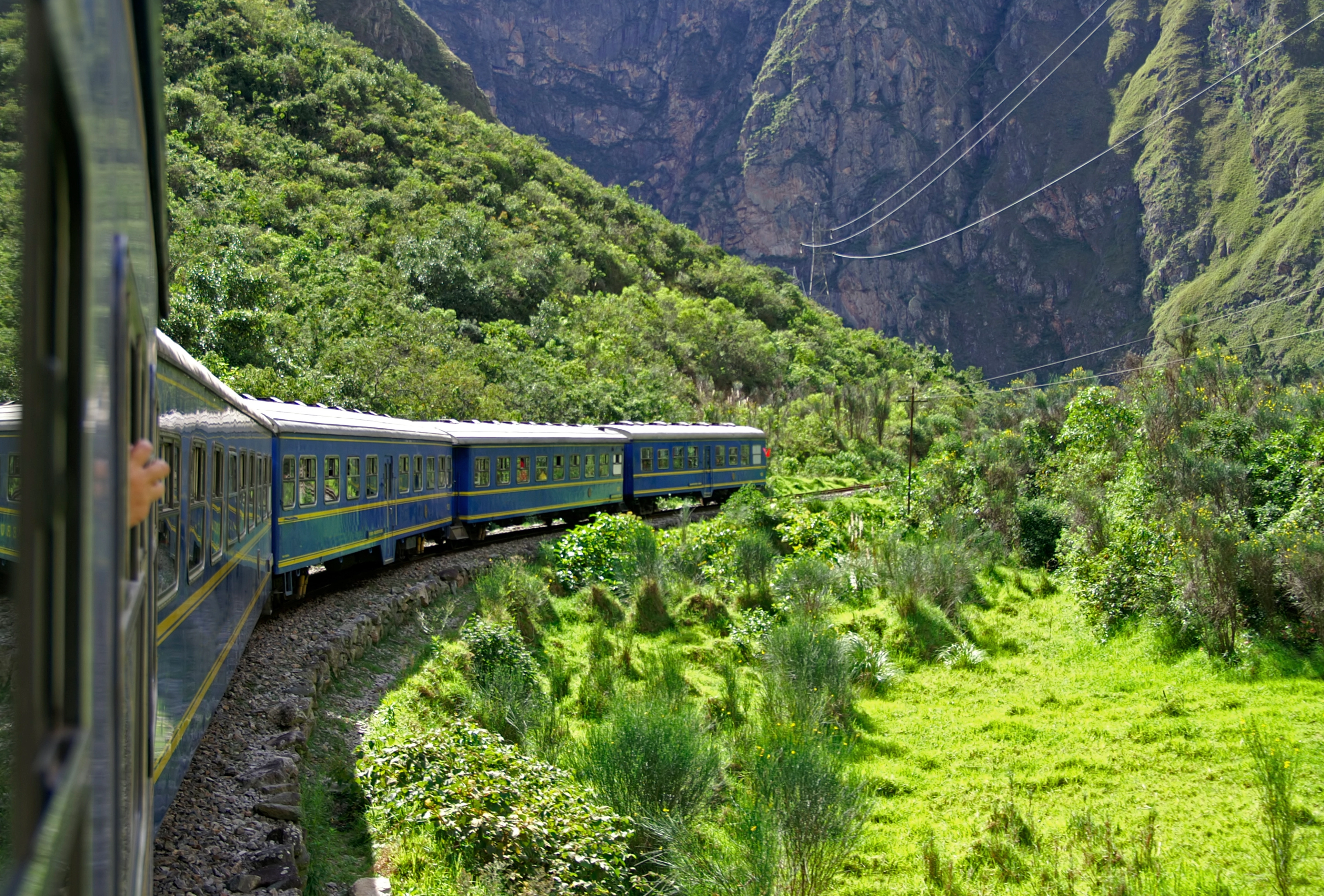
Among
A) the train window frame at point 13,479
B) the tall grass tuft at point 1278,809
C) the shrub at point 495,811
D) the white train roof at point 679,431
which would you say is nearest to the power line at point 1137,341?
the white train roof at point 679,431

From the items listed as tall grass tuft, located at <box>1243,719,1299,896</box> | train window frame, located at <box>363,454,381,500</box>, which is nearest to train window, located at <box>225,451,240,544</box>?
train window frame, located at <box>363,454,381,500</box>

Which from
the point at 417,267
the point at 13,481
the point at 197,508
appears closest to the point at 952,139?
the point at 417,267

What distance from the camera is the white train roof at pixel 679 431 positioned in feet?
73.0

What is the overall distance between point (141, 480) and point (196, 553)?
3.73m

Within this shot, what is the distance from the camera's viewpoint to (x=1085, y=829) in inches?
312

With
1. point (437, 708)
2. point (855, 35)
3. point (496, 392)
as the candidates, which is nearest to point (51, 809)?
point (437, 708)

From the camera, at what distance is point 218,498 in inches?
240

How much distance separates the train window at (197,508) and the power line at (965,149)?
128266mm

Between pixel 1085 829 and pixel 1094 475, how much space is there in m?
12.7

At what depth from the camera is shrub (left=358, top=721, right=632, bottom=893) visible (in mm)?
6012

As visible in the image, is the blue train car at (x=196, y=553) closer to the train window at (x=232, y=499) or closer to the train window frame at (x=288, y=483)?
the train window at (x=232, y=499)

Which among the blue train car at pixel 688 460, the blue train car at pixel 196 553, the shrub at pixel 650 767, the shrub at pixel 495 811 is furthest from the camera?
the blue train car at pixel 688 460

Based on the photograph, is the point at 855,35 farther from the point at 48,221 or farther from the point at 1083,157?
the point at 48,221

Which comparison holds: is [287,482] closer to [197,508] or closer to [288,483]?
[288,483]
